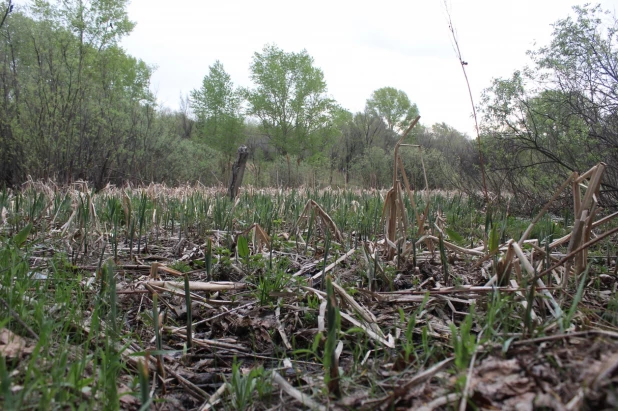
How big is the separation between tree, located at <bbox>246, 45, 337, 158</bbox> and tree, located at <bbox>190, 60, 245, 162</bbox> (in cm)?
197

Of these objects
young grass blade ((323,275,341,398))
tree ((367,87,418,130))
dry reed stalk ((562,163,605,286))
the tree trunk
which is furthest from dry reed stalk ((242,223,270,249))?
tree ((367,87,418,130))

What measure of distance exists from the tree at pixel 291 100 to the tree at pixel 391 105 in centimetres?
1859

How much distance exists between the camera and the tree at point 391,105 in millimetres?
56122

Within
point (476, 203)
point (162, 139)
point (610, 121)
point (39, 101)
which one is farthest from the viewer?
point (162, 139)

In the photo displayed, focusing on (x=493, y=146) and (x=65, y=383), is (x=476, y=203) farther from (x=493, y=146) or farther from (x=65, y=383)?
(x=65, y=383)

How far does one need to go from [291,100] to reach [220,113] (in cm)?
738

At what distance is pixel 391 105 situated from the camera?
5619 centimetres

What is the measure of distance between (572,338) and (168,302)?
1872mm

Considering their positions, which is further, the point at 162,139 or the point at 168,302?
the point at 162,139

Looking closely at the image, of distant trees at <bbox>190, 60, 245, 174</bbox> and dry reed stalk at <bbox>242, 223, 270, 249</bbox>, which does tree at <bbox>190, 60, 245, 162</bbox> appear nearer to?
distant trees at <bbox>190, 60, 245, 174</bbox>

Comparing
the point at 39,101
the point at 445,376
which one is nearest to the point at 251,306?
the point at 445,376

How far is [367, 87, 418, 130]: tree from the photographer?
184 ft

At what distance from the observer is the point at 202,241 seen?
3.44m

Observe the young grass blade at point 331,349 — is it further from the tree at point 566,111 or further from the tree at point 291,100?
the tree at point 291,100
